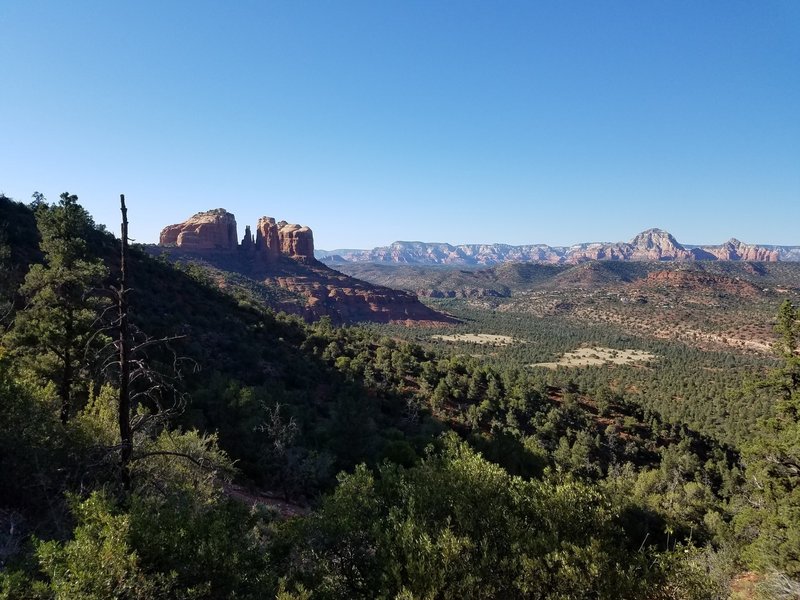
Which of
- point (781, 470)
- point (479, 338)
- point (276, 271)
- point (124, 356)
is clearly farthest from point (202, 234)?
point (781, 470)

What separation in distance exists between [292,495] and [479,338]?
456 feet

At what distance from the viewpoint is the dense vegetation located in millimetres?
7887

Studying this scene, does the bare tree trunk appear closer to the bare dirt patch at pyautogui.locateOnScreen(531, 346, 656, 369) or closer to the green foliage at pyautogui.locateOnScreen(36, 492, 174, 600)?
the green foliage at pyautogui.locateOnScreen(36, 492, 174, 600)

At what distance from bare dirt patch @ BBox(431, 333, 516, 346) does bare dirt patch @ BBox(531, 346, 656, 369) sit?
23.3 m

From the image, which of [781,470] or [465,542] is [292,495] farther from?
[781,470]

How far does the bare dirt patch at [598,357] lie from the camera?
121125 millimetres

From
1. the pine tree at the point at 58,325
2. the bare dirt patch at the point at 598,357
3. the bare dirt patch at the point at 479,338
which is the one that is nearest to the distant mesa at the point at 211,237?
→ the bare dirt patch at the point at 479,338

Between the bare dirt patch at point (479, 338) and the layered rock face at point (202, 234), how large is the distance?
99782mm

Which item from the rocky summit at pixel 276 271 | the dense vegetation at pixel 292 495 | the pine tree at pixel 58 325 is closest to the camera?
the dense vegetation at pixel 292 495

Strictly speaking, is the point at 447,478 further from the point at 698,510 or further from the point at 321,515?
the point at 698,510

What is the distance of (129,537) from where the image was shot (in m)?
7.14

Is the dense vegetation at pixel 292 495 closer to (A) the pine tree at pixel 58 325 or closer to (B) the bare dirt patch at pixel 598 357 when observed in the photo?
(A) the pine tree at pixel 58 325

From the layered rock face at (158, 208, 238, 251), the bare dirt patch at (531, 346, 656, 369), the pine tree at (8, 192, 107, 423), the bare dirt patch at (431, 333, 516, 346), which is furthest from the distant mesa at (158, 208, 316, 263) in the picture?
the pine tree at (8, 192, 107, 423)

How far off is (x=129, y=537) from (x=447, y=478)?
7538mm
